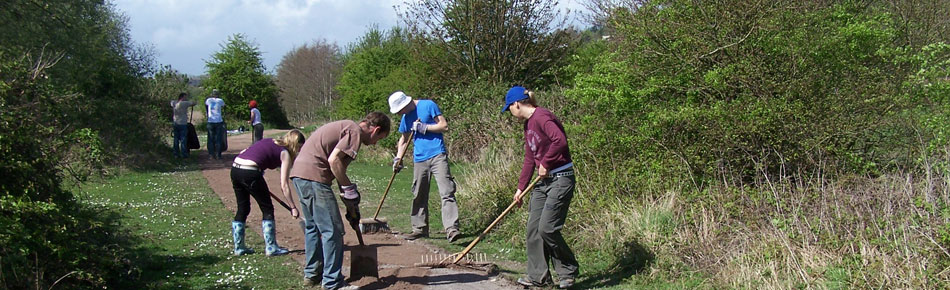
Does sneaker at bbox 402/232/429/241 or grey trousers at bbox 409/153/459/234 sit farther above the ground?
grey trousers at bbox 409/153/459/234

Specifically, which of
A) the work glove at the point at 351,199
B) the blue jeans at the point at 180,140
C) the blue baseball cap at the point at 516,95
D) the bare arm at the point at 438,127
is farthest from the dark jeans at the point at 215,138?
the blue baseball cap at the point at 516,95

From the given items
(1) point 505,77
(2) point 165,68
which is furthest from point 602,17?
(2) point 165,68

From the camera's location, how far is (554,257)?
6828 mm

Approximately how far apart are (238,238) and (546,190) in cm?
373

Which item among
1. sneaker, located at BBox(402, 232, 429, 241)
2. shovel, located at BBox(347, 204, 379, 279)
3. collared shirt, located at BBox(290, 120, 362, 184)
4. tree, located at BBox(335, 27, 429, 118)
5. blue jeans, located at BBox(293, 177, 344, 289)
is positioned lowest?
sneaker, located at BBox(402, 232, 429, 241)

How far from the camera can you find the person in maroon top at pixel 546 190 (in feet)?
21.6

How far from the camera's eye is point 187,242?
9109 millimetres

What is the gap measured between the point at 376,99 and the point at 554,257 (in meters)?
24.3

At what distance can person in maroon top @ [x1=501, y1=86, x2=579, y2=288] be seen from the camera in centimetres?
658

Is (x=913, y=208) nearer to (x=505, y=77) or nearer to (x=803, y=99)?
(x=803, y=99)

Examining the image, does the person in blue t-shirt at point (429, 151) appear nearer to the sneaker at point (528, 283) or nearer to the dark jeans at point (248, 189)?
the dark jeans at point (248, 189)

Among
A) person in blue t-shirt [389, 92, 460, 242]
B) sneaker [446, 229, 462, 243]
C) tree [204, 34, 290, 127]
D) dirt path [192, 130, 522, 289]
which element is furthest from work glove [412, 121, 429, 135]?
tree [204, 34, 290, 127]

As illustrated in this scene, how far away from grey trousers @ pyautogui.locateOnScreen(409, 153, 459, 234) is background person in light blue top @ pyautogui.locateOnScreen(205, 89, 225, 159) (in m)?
11.8

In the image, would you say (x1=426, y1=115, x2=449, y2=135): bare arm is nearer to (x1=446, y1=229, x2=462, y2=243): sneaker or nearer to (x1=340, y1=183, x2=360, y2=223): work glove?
(x1=446, y1=229, x2=462, y2=243): sneaker
